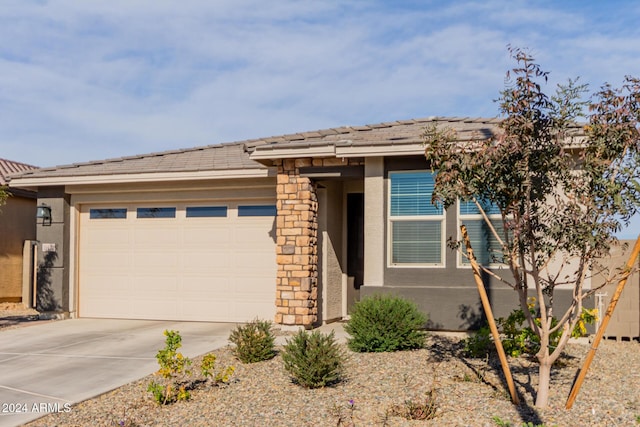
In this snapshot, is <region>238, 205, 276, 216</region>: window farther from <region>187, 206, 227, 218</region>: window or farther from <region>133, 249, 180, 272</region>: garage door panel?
<region>133, 249, 180, 272</region>: garage door panel

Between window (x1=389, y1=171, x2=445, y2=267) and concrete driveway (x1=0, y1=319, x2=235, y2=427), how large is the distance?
3460 mm

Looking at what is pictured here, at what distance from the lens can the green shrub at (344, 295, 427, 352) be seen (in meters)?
8.95

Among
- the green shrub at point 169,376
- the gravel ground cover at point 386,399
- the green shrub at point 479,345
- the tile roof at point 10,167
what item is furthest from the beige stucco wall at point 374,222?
the tile roof at point 10,167

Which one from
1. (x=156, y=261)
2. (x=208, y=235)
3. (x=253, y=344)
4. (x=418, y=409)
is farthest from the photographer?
(x=156, y=261)

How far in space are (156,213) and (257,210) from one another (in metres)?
2.40

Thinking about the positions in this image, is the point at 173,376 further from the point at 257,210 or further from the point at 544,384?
the point at 257,210

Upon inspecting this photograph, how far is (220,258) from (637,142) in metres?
8.89

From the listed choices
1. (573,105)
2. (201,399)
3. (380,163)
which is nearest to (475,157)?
(573,105)

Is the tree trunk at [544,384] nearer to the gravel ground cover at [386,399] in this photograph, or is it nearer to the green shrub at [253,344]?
the gravel ground cover at [386,399]

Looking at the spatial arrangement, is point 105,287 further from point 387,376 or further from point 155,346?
point 387,376

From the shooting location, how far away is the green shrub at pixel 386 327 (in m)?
8.95

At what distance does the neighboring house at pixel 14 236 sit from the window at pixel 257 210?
26.7 ft

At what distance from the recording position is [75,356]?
954cm

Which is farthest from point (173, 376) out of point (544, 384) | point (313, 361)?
point (544, 384)
